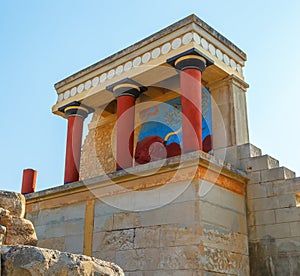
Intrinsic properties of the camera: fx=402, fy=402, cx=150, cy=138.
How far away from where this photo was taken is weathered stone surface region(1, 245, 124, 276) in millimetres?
2064

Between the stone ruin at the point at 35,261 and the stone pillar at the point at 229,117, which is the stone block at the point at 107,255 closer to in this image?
the stone pillar at the point at 229,117

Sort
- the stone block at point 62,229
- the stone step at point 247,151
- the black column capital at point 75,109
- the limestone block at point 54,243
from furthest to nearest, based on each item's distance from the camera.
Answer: the black column capital at point 75,109
the stone step at point 247,151
the limestone block at point 54,243
the stone block at point 62,229

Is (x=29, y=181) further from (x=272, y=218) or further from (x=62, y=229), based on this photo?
(x=272, y=218)

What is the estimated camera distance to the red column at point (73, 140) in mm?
9445

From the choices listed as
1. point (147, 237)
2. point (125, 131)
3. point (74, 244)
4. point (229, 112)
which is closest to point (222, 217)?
point (147, 237)

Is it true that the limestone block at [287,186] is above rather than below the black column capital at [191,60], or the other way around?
below

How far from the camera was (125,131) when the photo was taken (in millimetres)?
8727

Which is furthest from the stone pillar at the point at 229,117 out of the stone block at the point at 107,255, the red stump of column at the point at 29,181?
the red stump of column at the point at 29,181

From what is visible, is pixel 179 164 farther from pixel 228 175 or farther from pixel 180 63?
pixel 180 63

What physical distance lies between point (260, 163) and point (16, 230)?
17.8ft

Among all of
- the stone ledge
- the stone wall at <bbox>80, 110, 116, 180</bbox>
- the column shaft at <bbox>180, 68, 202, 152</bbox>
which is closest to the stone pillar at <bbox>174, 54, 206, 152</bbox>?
the column shaft at <bbox>180, 68, 202, 152</bbox>

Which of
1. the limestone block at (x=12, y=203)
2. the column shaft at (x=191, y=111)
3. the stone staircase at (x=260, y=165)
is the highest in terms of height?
the column shaft at (x=191, y=111)

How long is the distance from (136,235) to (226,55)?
4.42 meters

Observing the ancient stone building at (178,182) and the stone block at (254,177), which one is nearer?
the ancient stone building at (178,182)
